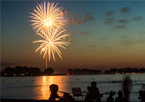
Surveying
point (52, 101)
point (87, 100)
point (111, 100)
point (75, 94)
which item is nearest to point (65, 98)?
point (52, 101)

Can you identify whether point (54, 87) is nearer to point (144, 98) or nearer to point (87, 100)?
point (87, 100)

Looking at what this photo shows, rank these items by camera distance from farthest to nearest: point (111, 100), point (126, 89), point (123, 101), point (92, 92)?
1. point (126, 89)
2. point (92, 92)
3. point (111, 100)
4. point (123, 101)

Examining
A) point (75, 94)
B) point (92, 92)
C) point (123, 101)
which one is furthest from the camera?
point (75, 94)

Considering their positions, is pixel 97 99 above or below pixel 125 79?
below

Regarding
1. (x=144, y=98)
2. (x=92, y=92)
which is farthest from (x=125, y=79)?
(x=92, y=92)

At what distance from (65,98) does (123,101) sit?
7.40 ft

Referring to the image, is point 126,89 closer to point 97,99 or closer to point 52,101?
point 97,99

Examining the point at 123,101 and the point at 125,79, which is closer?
the point at 123,101

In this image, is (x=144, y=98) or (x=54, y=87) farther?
(x=144, y=98)

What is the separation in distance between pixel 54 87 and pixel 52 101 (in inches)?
22.6

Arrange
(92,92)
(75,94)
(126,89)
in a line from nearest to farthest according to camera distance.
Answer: (92,92) < (126,89) < (75,94)

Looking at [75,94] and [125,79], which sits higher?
[125,79]

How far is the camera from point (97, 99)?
40.5 ft

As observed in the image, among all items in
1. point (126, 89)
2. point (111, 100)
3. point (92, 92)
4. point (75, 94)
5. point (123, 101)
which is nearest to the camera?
point (123, 101)
